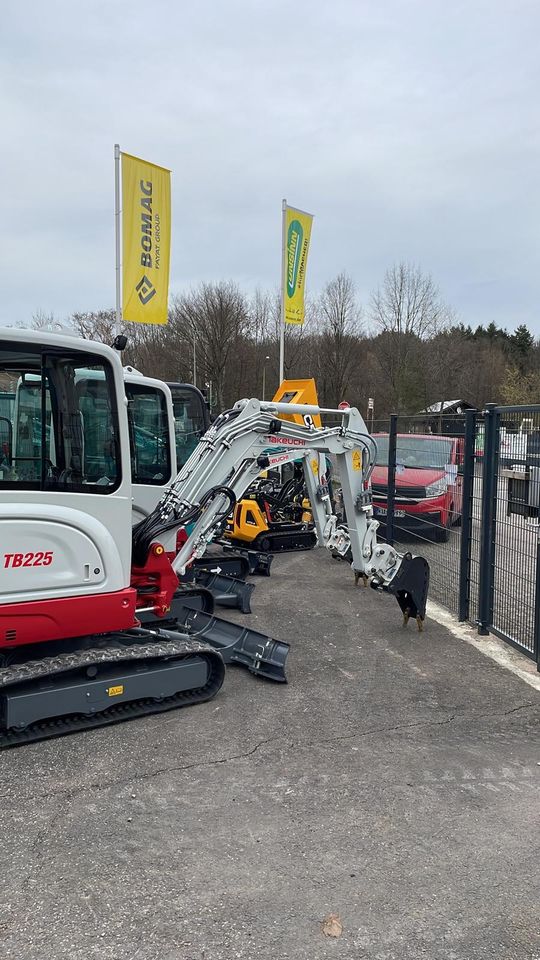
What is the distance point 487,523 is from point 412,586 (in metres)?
1.02

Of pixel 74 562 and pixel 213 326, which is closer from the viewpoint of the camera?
pixel 74 562

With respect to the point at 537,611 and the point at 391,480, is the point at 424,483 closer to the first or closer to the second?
the point at 391,480

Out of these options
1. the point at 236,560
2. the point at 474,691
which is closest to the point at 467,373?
the point at 236,560

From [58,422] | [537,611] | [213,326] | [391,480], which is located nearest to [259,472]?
[58,422]

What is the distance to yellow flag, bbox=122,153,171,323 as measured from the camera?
15109mm

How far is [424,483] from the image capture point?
30.4 feet

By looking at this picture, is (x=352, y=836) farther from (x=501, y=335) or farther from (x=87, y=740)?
(x=501, y=335)

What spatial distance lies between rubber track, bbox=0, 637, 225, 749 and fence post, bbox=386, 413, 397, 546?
5474mm

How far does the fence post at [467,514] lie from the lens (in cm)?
714

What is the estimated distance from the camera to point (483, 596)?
695 centimetres

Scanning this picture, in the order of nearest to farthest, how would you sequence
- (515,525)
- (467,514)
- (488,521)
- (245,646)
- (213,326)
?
(245,646) < (515,525) < (488,521) < (467,514) < (213,326)

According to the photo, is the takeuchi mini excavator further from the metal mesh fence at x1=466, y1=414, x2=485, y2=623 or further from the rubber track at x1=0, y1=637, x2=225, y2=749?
the metal mesh fence at x1=466, y1=414, x2=485, y2=623

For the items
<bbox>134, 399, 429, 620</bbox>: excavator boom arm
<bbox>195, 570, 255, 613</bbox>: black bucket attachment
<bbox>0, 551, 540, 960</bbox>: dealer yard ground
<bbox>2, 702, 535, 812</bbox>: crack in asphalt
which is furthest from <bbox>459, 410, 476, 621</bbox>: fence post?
<bbox>195, 570, 255, 613</bbox>: black bucket attachment

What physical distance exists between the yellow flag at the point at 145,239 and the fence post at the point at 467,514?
9.80 m
